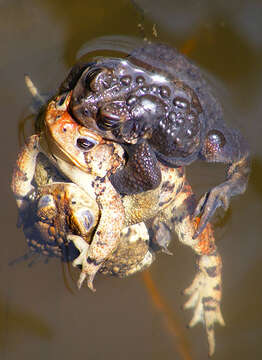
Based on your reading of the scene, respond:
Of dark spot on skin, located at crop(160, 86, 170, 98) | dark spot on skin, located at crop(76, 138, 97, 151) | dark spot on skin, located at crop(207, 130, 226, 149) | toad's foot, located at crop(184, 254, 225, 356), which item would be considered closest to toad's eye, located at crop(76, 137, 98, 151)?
dark spot on skin, located at crop(76, 138, 97, 151)

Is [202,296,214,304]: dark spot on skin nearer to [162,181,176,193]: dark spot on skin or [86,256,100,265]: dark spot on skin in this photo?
[162,181,176,193]: dark spot on skin

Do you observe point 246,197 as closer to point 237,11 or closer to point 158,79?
point 158,79

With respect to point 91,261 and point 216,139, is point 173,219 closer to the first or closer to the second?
point 216,139

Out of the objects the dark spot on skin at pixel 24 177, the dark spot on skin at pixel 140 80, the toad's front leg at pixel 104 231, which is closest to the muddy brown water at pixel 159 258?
the dark spot on skin at pixel 24 177

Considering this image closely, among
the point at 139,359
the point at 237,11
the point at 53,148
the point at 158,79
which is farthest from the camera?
the point at 237,11

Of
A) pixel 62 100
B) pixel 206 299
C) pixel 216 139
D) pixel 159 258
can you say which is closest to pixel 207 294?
pixel 206 299

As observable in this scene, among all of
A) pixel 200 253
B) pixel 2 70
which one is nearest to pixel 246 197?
pixel 200 253

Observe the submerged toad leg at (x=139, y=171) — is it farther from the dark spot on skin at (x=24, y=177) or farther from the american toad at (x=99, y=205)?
the dark spot on skin at (x=24, y=177)
